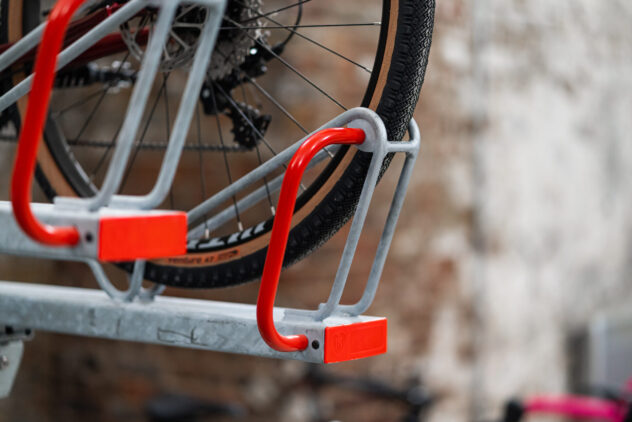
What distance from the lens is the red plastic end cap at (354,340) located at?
0.76 m

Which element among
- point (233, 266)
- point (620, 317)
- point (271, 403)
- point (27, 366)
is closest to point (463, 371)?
point (271, 403)

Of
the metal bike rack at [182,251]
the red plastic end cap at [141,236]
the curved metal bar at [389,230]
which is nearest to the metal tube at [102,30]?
the metal bike rack at [182,251]

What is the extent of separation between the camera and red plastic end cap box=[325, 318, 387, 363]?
76cm

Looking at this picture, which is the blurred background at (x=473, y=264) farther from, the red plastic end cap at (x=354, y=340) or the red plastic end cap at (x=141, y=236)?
the red plastic end cap at (x=141, y=236)

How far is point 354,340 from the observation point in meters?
0.79

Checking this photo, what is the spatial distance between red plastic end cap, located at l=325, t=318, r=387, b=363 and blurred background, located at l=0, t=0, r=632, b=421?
1399mm

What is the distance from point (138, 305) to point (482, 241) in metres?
2.05

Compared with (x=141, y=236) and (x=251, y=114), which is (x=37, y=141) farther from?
(x=251, y=114)

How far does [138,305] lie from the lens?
93 centimetres

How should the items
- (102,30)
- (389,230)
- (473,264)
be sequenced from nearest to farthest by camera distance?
(102,30) → (389,230) → (473,264)

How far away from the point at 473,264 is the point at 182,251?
7.33ft

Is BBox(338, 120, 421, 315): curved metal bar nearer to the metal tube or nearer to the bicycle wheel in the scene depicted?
the bicycle wheel

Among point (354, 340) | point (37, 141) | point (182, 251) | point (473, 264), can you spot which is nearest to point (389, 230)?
point (354, 340)

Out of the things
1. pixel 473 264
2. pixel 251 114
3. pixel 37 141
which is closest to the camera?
pixel 37 141
